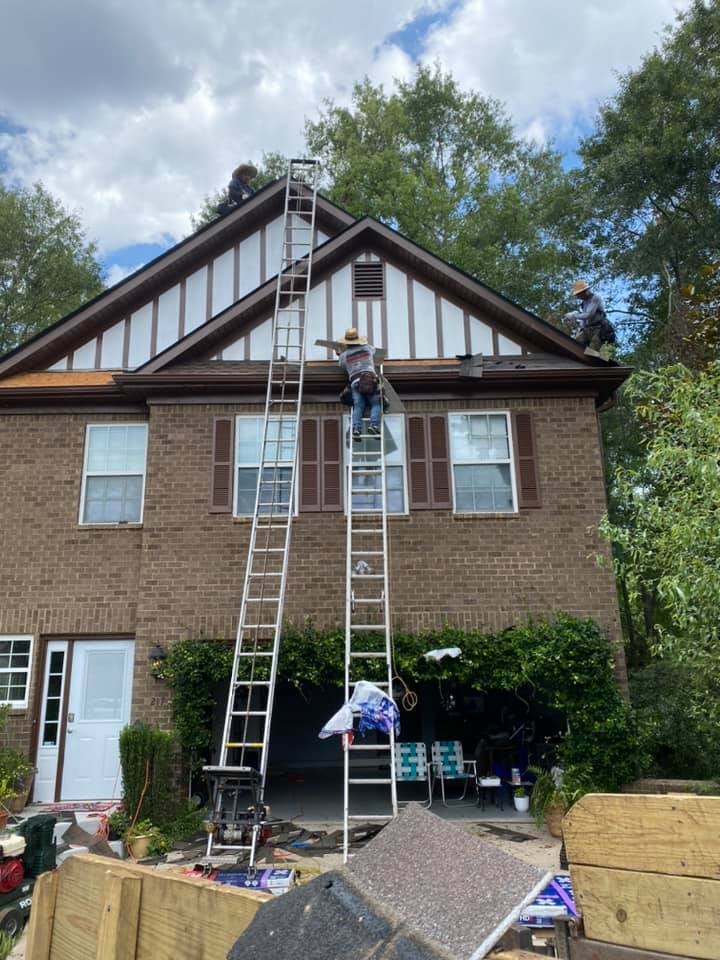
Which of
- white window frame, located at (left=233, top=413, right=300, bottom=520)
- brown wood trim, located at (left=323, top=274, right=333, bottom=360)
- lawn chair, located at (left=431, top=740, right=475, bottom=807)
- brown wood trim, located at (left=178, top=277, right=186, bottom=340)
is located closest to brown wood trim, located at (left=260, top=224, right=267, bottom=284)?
brown wood trim, located at (left=178, top=277, right=186, bottom=340)

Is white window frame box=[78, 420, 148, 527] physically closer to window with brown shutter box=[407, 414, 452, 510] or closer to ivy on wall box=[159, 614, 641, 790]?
ivy on wall box=[159, 614, 641, 790]

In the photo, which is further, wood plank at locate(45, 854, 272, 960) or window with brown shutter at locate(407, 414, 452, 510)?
window with brown shutter at locate(407, 414, 452, 510)

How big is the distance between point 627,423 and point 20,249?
66.9ft

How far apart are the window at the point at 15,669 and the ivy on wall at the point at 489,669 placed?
2.26 meters

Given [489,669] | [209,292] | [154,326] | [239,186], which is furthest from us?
[239,186]

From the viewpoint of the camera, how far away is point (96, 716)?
10281mm

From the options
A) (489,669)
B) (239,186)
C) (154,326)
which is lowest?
(489,669)

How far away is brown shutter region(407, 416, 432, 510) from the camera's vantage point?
35.0ft

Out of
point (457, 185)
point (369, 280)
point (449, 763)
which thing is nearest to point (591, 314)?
point (369, 280)

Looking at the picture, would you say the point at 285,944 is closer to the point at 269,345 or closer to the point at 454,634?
the point at 454,634

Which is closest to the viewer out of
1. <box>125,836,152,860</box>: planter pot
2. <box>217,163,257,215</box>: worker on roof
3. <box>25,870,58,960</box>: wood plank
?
<box>25,870,58,960</box>: wood plank

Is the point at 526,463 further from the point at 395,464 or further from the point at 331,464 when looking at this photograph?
the point at 331,464

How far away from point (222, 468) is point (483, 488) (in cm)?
393

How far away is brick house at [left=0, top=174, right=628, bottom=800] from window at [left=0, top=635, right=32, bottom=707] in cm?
2
